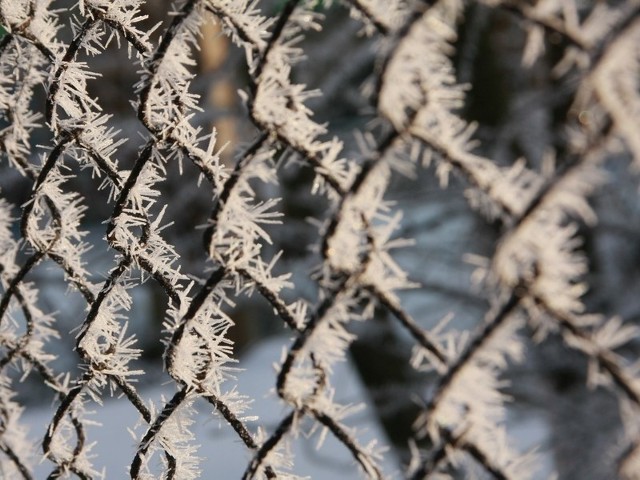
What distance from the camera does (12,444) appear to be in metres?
1.19

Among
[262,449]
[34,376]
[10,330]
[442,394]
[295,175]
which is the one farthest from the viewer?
[34,376]

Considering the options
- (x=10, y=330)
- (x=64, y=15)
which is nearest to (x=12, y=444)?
(x=10, y=330)

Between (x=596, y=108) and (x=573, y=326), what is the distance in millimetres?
180

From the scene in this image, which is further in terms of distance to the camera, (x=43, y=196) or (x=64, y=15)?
(x=64, y=15)

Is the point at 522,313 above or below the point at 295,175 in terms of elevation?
above

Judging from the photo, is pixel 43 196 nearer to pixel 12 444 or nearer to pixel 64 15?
pixel 12 444

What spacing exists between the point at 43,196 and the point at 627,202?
2.53 meters

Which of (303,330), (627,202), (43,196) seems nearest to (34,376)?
(627,202)

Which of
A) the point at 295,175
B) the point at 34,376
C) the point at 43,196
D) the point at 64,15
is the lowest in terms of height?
the point at 34,376

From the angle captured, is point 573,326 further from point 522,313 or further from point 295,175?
point 295,175

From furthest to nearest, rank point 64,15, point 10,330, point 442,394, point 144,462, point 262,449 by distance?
point 64,15
point 10,330
point 144,462
point 262,449
point 442,394

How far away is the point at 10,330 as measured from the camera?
1.19m

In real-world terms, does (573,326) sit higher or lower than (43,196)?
higher

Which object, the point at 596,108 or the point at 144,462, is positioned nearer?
the point at 596,108
